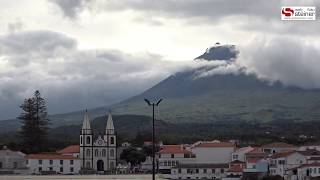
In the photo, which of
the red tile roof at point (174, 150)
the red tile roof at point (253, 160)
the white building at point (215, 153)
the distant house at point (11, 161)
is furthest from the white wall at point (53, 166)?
the red tile roof at point (253, 160)

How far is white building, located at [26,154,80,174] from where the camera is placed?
99.7m

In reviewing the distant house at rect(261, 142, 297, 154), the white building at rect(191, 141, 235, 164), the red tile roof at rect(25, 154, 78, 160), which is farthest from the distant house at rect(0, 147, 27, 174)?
the distant house at rect(261, 142, 297, 154)

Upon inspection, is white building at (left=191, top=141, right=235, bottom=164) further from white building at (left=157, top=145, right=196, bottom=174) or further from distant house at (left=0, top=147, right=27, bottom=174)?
distant house at (left=0, top=147, right=27, bottom=174)

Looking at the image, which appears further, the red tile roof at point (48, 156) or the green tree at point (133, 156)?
the green tree at point (133, 156)

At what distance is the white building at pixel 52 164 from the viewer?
99.7 m

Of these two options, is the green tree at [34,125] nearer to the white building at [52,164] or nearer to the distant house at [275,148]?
the white building at [52,164]

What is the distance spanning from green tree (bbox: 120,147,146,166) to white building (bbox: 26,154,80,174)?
24.7 ft

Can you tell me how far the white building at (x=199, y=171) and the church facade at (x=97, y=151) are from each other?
1761 cm

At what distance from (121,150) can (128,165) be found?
17.8ft

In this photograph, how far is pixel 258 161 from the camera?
274ft

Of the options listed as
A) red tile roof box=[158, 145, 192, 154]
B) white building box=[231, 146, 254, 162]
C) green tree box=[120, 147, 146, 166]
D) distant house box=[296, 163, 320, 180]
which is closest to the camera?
distant house box=[296, 163, 320, 180]


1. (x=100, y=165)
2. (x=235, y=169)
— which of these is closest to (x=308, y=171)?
(x=235, y=169)

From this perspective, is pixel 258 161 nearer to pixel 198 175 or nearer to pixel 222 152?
pixel 198 175

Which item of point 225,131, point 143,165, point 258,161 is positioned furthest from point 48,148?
point 225,131
